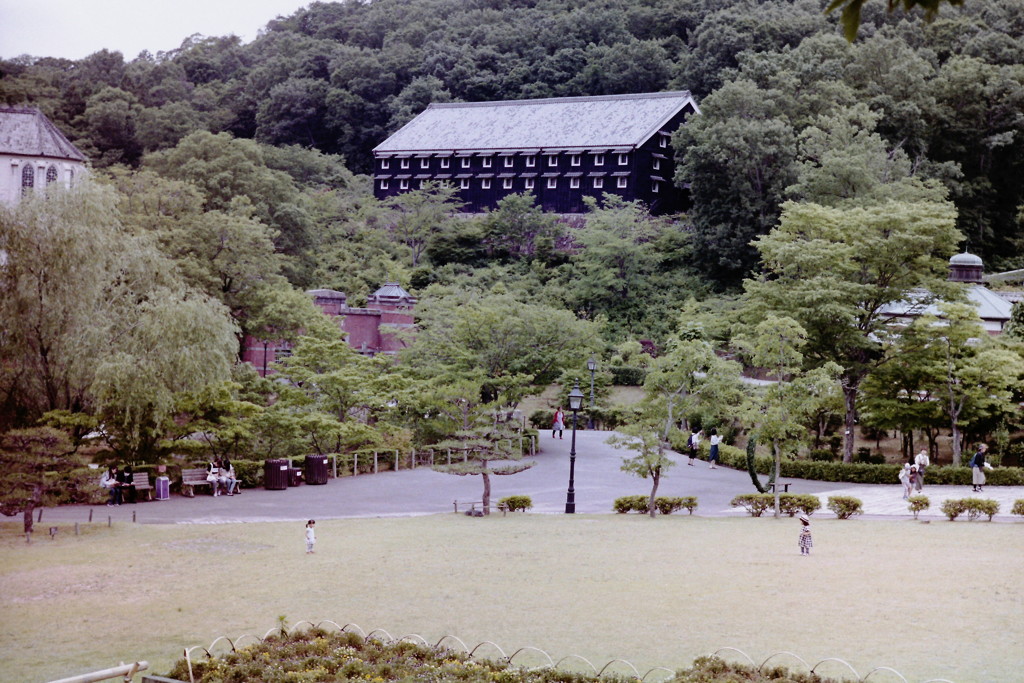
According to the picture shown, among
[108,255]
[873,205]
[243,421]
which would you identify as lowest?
[243,421]

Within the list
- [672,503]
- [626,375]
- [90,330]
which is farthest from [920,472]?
[90,330]

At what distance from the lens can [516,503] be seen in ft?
92.8

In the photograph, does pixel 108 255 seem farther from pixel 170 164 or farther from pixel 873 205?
pixel 873 205

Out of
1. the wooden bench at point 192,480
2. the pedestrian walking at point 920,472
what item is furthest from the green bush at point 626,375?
the wooden bench at point 192,480

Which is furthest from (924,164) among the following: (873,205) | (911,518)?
(911,518)

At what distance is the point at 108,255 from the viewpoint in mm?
28297

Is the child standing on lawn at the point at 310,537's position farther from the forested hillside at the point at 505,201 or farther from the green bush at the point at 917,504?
the green bush at the point at 917,504

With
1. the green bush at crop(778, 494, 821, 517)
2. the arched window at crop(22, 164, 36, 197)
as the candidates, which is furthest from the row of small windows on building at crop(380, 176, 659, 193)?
the green bush at crop(778, 494, 821, 517)

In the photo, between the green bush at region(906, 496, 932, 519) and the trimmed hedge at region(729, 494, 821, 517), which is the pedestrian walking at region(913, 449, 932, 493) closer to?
Answer: the green bush at region(906, 496, 932, 519)

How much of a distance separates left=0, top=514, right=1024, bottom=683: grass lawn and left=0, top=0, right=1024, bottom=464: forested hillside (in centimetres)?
743

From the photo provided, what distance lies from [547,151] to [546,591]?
1956 inches

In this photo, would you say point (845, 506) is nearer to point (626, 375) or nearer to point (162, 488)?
point (162, 488)

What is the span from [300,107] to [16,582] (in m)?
66.4

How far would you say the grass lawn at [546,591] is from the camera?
14391mm
